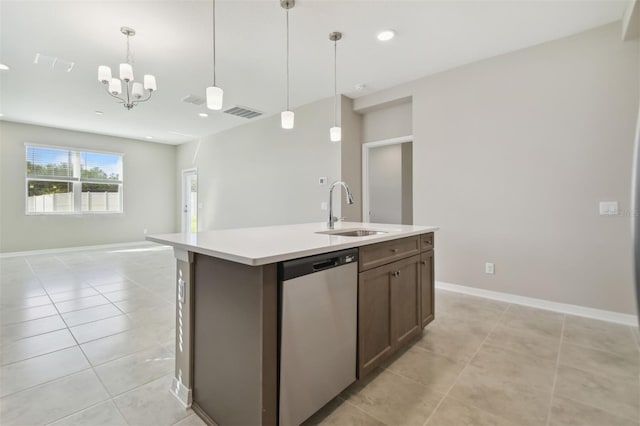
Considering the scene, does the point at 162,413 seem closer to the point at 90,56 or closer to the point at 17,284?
the point at 90,56

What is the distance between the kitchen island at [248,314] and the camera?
3.83ft

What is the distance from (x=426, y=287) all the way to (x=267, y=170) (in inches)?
160

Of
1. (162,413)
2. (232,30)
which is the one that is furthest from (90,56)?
(162,413)

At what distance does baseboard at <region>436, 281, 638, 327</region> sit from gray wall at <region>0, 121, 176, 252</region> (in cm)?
756

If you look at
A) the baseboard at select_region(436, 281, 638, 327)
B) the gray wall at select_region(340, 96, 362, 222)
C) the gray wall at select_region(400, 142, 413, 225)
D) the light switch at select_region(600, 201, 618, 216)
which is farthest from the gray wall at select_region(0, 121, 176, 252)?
the light switch at select_region(600, 201, 618, 216)

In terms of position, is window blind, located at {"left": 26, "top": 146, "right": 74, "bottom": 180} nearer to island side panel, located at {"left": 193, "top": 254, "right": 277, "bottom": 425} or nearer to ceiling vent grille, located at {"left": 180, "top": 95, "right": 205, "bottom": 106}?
ceiling vent grille, located at {"left": 180, "top": 95, "right": 205, "bottom": 106}

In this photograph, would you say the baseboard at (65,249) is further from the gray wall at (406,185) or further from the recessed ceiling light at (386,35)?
the recessed ceiling light at (386,35)

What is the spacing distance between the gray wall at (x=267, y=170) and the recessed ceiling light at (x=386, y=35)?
5.43ft

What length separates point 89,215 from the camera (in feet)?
22.3

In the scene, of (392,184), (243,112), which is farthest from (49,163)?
(392,184)

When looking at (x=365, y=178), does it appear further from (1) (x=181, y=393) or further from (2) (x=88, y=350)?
(2) (x=88, y=350)

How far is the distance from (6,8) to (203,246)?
3.10 m

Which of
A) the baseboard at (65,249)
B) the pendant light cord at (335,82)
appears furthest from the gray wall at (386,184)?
the baseboard at (65,249)

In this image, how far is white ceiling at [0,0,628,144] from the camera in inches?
96.7
